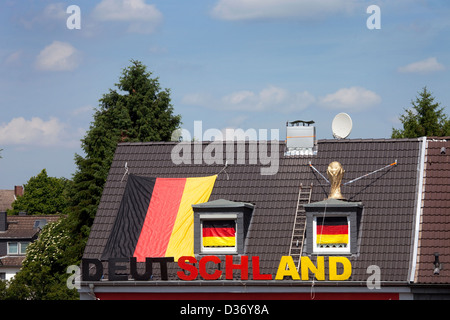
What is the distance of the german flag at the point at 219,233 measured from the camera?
28.3m


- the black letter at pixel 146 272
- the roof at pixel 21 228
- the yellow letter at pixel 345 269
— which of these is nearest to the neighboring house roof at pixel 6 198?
the roof at pixel 21 228

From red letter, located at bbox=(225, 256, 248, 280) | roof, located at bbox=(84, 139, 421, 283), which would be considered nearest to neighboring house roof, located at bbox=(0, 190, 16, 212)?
roof, located at bbox=(84, 139, 421, 283)

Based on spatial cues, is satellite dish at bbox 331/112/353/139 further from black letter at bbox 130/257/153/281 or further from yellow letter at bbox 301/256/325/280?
black letter at bbox 130/257/153/281

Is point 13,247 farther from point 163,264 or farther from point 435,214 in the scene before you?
point 435,214

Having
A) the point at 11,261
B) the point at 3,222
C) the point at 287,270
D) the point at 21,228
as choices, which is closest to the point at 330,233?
the point at 287,270

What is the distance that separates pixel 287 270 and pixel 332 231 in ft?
7.05

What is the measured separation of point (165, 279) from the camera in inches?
1075

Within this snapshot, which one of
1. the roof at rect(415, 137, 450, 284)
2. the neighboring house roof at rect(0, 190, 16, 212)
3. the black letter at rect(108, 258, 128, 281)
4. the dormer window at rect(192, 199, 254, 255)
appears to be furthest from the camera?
the neighboring house roof at rect(0, 190, 16, 212)

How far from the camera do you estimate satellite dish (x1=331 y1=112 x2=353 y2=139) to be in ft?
99.1

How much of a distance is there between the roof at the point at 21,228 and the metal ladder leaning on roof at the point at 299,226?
71.2m

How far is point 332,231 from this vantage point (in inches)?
1085

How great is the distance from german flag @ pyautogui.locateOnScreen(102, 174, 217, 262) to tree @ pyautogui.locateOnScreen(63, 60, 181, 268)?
20024 millimetres
